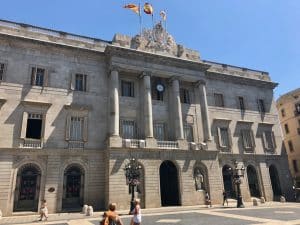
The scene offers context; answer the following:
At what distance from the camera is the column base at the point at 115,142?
24.5 metres

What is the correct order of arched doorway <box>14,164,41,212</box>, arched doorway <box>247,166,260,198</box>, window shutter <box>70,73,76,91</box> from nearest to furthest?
1. arched doorway <box>14,164,41,212</box>
2. window shutter <box>70,73,76,91</box>
3. arched doorway <box>247,166,260,198</box>

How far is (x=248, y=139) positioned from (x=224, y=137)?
4.00 meters

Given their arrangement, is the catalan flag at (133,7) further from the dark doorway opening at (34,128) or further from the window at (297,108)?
the window at (297,108)

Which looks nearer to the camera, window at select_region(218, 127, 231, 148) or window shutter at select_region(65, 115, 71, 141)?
window shutter at select_region(65, 115, 71, 141)

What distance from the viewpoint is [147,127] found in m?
27.1

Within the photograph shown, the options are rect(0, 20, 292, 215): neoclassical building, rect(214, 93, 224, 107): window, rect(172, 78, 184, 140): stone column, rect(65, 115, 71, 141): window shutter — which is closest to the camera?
rect(0, 20, 292, 215): neoclassical building

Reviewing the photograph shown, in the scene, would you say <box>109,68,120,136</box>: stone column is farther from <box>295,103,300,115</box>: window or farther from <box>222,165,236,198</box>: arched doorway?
<box>295,103,300,115</box>: window

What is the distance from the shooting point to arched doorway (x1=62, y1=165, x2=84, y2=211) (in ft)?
77.8

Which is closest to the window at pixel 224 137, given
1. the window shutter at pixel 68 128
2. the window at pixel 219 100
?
the window at pixel 219 100

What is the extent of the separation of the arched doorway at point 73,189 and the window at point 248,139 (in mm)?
21416

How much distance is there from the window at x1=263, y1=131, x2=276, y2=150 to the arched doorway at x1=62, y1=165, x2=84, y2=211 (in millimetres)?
25010

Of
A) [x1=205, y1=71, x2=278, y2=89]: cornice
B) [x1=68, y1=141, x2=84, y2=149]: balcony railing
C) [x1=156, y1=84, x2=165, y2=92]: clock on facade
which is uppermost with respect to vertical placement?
[x1=205, y1=71, x2=278, y2=89]: cornice

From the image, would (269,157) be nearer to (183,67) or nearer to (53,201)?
(183,67)

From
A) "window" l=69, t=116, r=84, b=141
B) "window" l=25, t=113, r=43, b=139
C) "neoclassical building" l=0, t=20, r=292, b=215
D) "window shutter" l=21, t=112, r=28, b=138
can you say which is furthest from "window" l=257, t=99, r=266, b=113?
"window shutter" l=21, t=112, r=28, b=138
